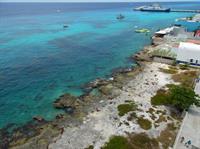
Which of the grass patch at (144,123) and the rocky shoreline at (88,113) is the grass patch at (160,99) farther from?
the grass patch at (144,123)

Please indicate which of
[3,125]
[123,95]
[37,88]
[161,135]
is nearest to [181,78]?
[123,95]

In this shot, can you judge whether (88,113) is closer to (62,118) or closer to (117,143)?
(62,118)

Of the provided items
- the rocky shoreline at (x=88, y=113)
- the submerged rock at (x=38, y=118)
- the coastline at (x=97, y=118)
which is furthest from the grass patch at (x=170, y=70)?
the submerged rock at (x=38, y=118)

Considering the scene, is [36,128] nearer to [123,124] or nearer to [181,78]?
[123,124]

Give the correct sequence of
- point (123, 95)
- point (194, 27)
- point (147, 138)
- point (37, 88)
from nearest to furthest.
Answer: point (147, 138) < point (123, 95) < point (37, 88) < point (194, 27)

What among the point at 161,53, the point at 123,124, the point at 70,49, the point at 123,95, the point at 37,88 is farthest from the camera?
the point at 70,49
